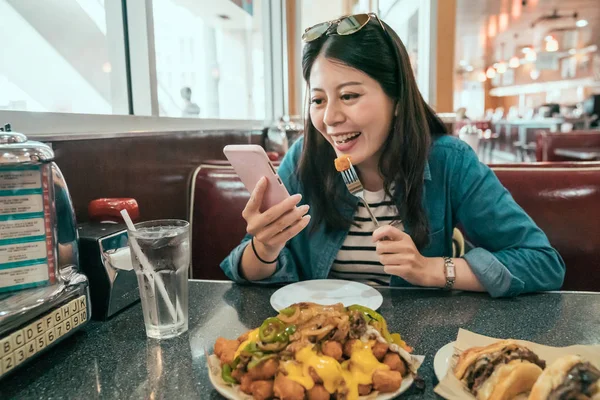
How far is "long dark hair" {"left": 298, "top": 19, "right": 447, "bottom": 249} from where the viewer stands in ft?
3.98

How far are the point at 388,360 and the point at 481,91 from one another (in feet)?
77.6

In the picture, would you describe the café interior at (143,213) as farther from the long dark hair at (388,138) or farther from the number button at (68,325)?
the long dark hair at (388,138)

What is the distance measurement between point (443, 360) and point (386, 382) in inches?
5.6

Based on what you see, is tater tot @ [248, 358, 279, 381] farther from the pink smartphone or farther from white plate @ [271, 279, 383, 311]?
the pink smartphone

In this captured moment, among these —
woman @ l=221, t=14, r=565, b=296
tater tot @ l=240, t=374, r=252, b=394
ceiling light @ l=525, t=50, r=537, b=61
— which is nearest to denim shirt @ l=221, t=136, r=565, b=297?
woman @ l=221, t=14, r=565, b=296

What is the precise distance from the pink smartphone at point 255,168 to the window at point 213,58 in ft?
4.85

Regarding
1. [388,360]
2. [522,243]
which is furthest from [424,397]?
[522,243]

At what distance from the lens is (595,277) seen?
152cm

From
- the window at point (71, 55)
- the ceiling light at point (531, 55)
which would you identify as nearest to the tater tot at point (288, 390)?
the window at point (71, 55)

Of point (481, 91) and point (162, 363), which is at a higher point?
point (481, 91)

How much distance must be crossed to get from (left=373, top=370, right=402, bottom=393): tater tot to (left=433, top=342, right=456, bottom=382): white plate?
3.3 inches

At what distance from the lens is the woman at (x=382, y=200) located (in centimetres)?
108

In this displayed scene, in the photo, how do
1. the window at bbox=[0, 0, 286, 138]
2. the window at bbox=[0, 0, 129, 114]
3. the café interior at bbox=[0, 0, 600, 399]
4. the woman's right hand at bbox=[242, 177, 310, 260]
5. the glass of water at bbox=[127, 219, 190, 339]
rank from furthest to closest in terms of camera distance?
1. the window at bbox=[0, 0, 129, 114]
2. the window at bbox=[0, 0, 286, 138]
3. the woman's right hand at bbox=[242, 177, 310, 260]
4. the glass of water at bbox=[127, 219, 190, 339]
5. the café interior at bbox=[0, 0, 600, 399]

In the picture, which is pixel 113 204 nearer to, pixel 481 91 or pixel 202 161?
pixel 202 161
